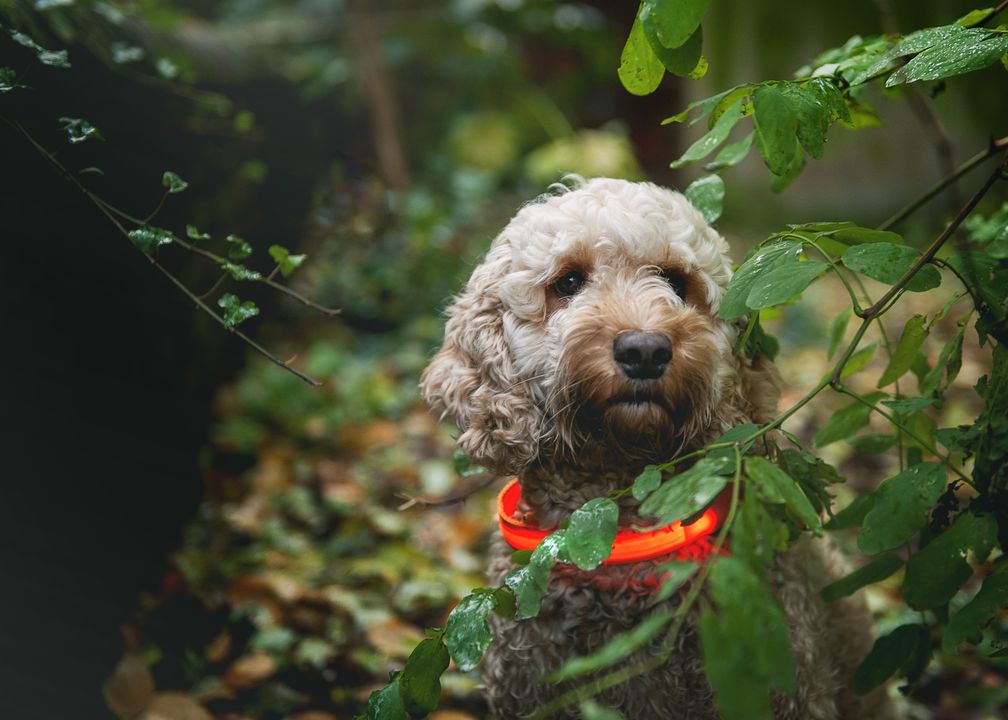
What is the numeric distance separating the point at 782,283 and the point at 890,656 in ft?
3.17

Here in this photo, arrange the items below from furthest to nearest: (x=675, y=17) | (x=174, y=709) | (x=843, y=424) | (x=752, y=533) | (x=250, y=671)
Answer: (x=250, y=671) → (x=174, y=709) → (x=843, y=424) → (x=675, y=17) → (x=752, y=533)

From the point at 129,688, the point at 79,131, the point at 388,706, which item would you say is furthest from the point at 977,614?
the point at 129,688

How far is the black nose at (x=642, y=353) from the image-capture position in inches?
73.0

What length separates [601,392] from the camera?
191 cm

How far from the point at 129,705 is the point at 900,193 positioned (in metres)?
8.54

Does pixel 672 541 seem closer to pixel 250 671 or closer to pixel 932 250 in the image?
pixel 932 250

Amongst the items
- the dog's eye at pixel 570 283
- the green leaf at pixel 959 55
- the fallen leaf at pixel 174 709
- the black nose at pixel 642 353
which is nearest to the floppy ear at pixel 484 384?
the dog's eye at pixel 570 283

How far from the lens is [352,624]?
3029 mm

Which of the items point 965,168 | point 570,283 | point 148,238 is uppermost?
point 965,168

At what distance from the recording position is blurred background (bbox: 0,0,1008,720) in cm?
224

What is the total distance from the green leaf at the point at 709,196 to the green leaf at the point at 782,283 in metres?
0.79

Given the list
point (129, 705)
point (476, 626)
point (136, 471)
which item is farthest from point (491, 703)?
point (136, 471)

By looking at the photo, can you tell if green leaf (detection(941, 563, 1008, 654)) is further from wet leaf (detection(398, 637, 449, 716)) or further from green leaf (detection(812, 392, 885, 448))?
wet leaf (detection(398, 637, 449, 716))

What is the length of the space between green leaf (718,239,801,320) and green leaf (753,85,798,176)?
159mm
